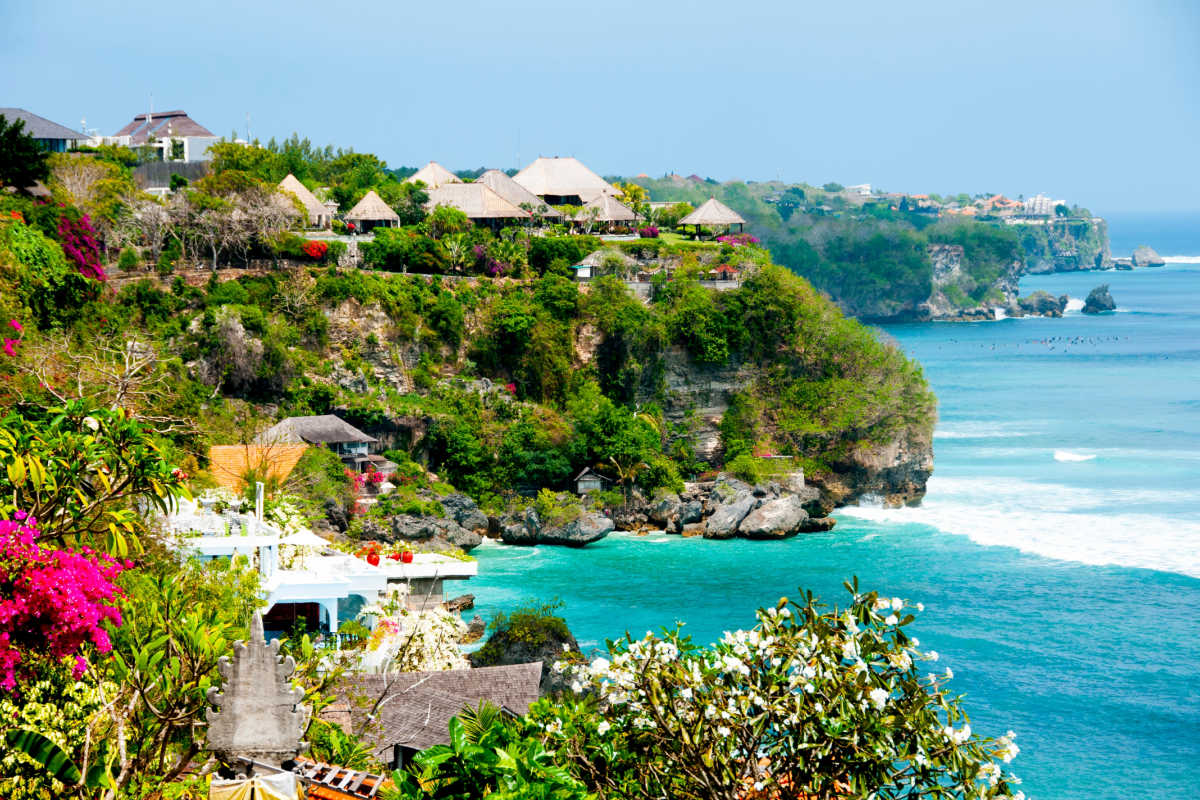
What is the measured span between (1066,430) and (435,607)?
42.0 m

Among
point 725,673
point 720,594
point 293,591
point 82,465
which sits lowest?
point 720,594

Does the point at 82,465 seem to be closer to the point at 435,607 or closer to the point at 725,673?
the point at 725,673

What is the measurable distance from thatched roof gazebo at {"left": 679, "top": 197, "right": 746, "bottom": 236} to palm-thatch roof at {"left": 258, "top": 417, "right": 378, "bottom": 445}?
2301 cm

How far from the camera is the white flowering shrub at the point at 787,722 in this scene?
10.8m

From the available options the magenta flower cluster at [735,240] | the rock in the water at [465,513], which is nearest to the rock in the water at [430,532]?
the rock in the water at [465,513]

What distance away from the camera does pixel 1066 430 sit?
63.2 m

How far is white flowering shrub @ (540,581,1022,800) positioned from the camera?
1077 cm

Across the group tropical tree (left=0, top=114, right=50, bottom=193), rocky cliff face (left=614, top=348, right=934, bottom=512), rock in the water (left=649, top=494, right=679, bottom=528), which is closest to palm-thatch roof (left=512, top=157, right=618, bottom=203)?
rocky cliff face (left=614, top=348, right=934, bottom=512)

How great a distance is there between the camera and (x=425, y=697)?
19.9 m

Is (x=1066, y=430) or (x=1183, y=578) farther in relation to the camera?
(x=1066, y=430)

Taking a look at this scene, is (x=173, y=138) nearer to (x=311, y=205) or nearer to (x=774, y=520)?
(x=311, y=205)

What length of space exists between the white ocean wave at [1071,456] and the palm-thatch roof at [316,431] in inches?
1189

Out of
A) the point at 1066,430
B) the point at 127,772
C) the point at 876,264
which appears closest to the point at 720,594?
the point at 127,772

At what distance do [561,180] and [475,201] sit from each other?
8791 millimetres
